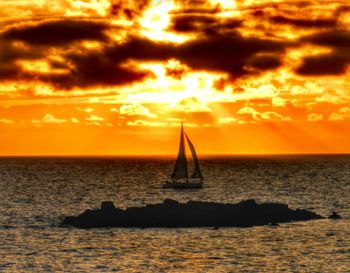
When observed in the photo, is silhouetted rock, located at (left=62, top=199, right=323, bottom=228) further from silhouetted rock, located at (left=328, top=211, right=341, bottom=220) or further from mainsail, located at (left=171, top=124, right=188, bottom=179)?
mainsail, located at (left=171, top=124, right=188, bottom=179)

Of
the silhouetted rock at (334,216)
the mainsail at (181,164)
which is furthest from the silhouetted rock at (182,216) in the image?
the mainsail at (181,164)

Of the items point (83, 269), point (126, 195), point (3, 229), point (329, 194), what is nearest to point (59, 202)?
point (126, 195)

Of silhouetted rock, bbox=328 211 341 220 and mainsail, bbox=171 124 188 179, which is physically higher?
mainsail, bbox=171 124 188 179

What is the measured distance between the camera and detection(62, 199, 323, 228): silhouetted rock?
245 ft

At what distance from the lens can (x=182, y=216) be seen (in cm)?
7556

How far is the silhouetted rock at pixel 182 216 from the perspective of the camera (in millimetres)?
74812

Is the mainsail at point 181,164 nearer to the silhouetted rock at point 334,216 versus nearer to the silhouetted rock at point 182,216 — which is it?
the silhouetted rock at point 334,216

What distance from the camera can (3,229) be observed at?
75.8m

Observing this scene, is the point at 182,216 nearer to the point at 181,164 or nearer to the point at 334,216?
the point at 334,216

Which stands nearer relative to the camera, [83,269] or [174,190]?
[83,269]

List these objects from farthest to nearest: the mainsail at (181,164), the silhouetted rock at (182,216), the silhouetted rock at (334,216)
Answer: the mainsail at (181,164), the silhouetted rock at (334,216), the silhouetted rock at (182,216)

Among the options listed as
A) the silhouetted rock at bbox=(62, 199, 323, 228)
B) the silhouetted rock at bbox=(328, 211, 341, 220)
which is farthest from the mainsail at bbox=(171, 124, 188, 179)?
the silhouetted rock at bbox=(62, 199, 323, 228)

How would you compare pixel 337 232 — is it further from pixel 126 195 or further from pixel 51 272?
pixel 126 195

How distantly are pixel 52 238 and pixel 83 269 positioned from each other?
54.2 feet
